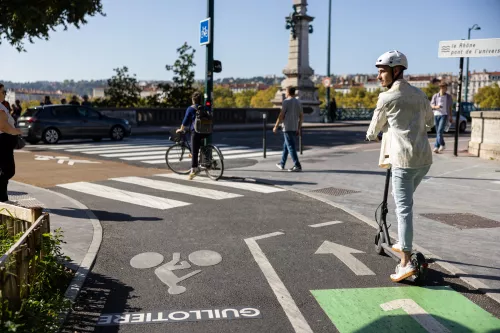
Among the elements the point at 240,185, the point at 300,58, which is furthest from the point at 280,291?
the point at 300,58

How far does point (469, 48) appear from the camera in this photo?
45.3ft

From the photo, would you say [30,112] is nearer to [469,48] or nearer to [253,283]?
[469,48]

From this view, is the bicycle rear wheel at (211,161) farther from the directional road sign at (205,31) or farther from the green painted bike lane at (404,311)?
the green painted bike lane at (404,311)

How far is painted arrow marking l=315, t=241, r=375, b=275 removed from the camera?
17.3 ft

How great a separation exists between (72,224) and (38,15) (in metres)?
24.7

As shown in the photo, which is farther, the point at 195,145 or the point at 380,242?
the point at 195,145

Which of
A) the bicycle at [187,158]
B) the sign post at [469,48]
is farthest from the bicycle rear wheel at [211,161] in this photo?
the sign post at [469,48]

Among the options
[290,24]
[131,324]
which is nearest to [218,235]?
[131,324]

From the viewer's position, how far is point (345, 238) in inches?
255

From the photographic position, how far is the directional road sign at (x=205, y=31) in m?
12.6

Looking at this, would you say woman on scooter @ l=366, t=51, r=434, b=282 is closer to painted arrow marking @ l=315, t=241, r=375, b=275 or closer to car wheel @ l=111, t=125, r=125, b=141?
painted arrow marking @ l=315, t=241, r=375, b=275

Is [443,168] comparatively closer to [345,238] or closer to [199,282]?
[345,238]

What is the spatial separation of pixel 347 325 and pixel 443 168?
9661 millimetres

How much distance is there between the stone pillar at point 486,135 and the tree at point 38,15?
22.6 metres
